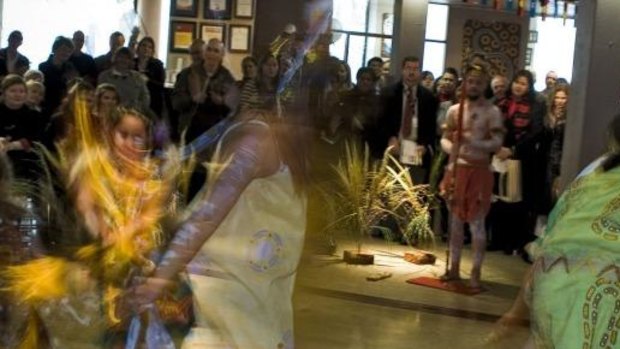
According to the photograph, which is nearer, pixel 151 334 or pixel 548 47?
pixel 151 334

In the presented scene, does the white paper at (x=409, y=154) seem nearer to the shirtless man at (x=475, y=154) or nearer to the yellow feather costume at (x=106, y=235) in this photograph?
the shirtless man at (x=475, y=154)

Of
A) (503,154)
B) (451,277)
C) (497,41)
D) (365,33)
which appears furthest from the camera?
(497,41)

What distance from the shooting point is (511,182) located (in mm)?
9430

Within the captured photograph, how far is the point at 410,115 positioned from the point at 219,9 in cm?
222

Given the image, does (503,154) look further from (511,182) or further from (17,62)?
(17,62)

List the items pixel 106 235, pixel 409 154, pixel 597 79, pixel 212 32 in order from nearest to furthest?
pixel 106 235 → pixel 597 79 → pixel 409 154 → pixel 212 32

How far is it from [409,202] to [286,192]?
654cm

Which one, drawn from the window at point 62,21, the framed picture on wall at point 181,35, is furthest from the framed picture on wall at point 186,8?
the window at point 62,21

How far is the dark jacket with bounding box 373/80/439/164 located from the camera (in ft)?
31.7

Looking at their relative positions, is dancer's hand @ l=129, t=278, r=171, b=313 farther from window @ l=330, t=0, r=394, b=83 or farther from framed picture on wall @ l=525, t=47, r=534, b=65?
framed picture on wall @ l=525, t=47, r=534, b=65

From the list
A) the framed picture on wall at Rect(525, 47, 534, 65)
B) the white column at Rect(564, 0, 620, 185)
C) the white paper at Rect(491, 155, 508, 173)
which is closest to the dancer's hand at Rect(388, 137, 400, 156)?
the white paper at Rect(491, 155, 508, 173)

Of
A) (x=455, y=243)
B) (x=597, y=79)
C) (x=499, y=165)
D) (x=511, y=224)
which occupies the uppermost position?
(x=597, y=79)

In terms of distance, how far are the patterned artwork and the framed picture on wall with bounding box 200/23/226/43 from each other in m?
9.41

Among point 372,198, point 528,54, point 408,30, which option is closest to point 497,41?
point 528,54
